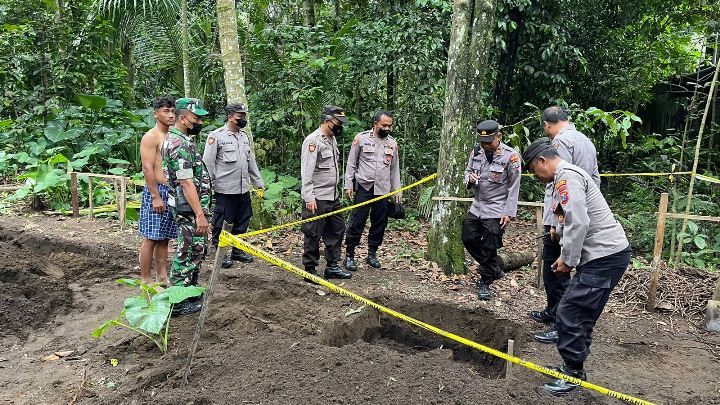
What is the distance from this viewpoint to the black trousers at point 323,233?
5.55 metres

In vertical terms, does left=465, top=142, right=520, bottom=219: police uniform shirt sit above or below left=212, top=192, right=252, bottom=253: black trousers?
above

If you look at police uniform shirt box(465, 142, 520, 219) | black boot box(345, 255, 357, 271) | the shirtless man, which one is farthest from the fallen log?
the shirtless man

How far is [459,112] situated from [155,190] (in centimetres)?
313

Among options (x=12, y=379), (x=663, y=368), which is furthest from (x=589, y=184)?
(x=12, y=379)

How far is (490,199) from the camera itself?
17.0 feet

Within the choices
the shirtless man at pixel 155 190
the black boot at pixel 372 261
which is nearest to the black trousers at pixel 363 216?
the black boot at pixel 372 261

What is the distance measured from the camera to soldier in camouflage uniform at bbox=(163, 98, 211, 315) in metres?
4.26

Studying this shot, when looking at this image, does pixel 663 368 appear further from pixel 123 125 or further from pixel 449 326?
pixel 123 125

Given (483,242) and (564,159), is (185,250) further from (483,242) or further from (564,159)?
(564,159)

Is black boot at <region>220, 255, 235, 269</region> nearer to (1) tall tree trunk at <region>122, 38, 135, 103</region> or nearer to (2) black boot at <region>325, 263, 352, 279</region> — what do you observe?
(2) black boot at <region>325, 263, 352, 279</region>

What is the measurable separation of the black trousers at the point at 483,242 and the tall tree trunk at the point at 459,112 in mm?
508

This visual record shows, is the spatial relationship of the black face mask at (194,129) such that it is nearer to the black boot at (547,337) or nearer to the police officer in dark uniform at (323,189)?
the police officer in dark uniform at (323,189)

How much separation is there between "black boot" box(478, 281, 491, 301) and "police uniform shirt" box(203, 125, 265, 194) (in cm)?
272

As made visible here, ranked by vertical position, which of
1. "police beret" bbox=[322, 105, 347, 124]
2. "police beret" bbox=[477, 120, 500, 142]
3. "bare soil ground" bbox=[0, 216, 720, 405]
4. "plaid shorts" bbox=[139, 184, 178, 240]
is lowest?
"bare soil ground" bbox=[0, 216, 720, 405]
